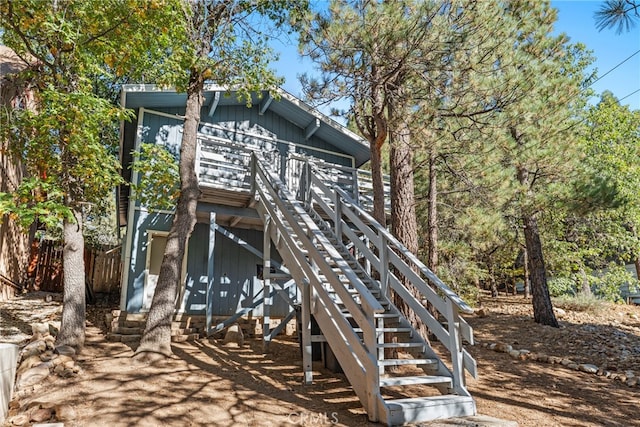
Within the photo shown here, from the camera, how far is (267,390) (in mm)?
4777

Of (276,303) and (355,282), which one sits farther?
(276,303)

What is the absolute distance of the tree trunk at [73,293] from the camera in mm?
6195

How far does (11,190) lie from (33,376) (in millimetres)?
8202

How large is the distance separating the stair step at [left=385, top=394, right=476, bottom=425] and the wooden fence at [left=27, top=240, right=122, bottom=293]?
12667mm

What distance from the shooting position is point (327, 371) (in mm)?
5699

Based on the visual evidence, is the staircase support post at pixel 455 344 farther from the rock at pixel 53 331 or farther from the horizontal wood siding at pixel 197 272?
the rock at pixel 53 331

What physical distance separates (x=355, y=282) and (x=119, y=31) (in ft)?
17.5

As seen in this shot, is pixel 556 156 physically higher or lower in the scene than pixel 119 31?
lower

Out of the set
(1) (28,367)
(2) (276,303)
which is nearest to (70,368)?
(1) (28,367)

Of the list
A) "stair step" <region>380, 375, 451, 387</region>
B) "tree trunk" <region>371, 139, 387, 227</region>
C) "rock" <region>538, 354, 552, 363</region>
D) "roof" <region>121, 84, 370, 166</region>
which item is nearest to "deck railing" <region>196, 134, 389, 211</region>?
"roof" <region>121, 84, 370, 166</region>

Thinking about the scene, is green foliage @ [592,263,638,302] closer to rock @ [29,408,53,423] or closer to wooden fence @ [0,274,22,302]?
rock @ [29,408,53,423]

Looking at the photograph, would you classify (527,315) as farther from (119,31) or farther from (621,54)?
(119,31)

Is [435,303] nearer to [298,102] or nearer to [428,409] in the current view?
[428,409]

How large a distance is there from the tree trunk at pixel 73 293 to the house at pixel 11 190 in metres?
2.70
